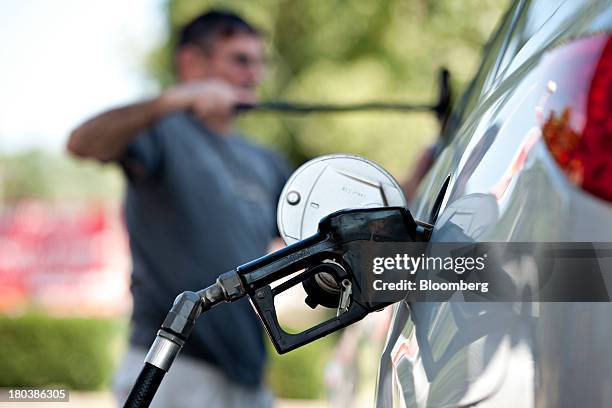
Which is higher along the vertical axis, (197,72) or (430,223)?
(197,72)

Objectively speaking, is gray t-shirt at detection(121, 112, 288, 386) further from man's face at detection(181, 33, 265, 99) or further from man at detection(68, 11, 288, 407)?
man's face at detection(181, 33, 265, 99)

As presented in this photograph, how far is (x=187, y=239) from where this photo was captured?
12.1 ft

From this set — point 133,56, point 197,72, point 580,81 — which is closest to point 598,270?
point 580,81

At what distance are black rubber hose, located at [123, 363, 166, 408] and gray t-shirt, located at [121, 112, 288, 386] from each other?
2.27 meters

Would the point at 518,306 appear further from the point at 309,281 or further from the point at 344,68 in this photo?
the point at 344,68

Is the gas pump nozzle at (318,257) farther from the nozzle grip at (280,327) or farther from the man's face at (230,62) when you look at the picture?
the man's face at (230,62)

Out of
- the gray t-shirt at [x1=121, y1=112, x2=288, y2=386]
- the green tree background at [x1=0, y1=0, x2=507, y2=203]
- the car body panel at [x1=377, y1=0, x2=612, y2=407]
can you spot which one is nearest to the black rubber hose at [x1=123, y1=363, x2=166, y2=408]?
the car body panel at [x1=377, y1=0, x2=612, y2=407]

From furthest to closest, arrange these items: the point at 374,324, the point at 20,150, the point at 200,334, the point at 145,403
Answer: the point at 20,150 < the point at 374,324 < the point at 200,334 < the point at 145,403

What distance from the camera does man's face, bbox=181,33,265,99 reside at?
4215 millimetres

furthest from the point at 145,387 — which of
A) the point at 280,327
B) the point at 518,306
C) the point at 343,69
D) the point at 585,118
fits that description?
the point at 343,69

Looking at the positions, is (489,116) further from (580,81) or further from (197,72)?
(197,72)

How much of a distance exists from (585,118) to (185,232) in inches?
109

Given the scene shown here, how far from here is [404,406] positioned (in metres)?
1.20

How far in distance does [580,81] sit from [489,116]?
21 centimetres
